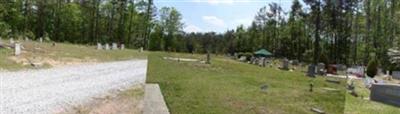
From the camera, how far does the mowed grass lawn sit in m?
1.96

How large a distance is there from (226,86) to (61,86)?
29.1 feet

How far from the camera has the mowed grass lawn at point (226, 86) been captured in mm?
1960

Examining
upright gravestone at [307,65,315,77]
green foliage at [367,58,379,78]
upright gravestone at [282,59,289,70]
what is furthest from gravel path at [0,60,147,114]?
green foliage at [367,58,379,78]

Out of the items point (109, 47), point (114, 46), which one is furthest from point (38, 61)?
point (114, 46)

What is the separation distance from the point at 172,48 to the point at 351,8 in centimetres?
76

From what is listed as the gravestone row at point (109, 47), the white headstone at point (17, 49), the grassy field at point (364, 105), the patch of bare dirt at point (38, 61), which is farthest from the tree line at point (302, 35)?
the white headstone at point (17, 49)

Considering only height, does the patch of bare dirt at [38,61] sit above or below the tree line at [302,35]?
below

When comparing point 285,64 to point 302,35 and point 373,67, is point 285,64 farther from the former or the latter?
point 373,67

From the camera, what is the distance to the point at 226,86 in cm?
203

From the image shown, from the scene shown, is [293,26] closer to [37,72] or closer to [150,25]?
[150,25]

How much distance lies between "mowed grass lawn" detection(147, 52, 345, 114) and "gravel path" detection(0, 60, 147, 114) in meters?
0.15

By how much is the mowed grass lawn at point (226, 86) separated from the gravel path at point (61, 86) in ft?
0.48

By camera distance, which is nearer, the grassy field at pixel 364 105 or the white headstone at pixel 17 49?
the grassy field at pixel 364 105

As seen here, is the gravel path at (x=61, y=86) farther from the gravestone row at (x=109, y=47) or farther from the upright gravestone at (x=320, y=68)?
the upright gravestone at (x=320, y=68)
